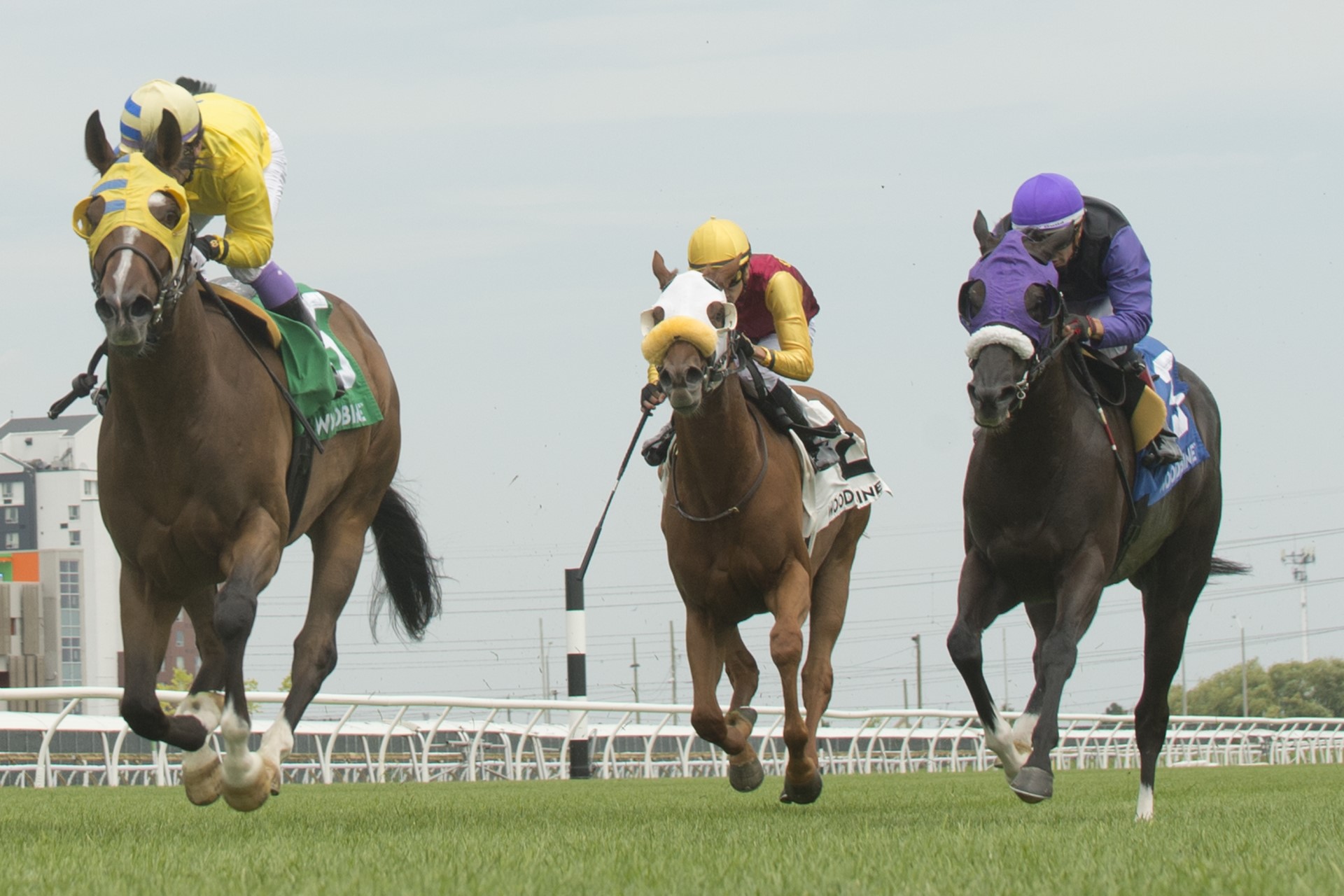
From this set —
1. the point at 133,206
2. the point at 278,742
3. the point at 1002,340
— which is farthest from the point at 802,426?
the point at 133,206

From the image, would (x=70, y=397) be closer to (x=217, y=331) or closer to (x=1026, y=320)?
(x=217, y=331)

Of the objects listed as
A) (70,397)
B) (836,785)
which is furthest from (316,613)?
(836,785)

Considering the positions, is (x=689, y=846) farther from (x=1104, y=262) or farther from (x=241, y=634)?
(x=1104, y=262)

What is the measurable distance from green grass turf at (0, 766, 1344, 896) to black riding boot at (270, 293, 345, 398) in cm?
164

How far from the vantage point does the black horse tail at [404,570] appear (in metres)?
8.45

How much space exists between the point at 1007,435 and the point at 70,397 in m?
3.29

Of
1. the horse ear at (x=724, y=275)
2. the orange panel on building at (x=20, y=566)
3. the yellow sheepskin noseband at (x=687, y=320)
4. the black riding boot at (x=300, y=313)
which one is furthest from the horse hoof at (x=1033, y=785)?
the orange panel on building at (x=20, y=566)

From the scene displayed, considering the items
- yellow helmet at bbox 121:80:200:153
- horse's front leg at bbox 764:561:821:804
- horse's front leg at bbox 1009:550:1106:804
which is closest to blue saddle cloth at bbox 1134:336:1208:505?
horse's front leg at bbox 1009:550:1106:804

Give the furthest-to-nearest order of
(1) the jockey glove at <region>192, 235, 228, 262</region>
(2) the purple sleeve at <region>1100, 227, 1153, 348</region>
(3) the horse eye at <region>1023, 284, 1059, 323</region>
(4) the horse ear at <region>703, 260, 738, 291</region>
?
(4) the horse ear at <region>703, 260, 738, 291</region> → (2) the purple sleeve at <region>1100, 227, 1153, 348</region> → (3) the horse eye at <region>1023, 284, 1059, 323</region> → (1) the jockey glove at <region>192, 235, 228, 262</region>

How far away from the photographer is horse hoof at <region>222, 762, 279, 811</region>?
563 centimetres

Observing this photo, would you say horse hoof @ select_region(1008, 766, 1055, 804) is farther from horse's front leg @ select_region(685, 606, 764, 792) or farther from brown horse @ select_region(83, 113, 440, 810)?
brown horse @ select_region(83, 113, 440, 810)

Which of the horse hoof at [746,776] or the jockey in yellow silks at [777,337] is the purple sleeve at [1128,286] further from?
the horse hoof at [746,776]

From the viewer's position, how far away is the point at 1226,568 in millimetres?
9141

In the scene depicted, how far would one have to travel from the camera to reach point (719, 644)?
710 centimetres
